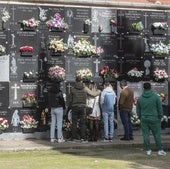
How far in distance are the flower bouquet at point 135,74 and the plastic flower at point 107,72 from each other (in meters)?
0.51

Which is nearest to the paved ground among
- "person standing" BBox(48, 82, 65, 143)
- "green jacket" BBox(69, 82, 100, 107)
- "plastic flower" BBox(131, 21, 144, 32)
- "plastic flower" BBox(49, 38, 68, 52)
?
"person standing" BBox(48, 82, 65, 143)

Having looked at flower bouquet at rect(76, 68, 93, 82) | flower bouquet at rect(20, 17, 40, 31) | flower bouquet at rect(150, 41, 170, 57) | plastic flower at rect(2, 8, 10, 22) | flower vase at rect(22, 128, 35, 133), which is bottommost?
flower vase at rect(22, 128, 35, 133)

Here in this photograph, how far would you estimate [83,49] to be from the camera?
61.3 feet

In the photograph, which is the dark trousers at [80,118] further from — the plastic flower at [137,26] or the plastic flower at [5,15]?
the plastic flower at [137,26]

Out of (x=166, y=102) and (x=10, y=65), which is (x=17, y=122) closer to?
(x=10, y=65)

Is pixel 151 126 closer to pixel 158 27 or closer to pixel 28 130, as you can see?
pixel 28 130

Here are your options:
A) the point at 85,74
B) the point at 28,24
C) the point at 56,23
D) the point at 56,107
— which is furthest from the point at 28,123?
the point at 56,23

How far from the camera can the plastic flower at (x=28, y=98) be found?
59.3 feet

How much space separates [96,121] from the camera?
17875 mm

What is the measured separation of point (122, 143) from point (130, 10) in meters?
4.94

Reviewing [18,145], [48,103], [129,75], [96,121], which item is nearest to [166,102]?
[129,75]

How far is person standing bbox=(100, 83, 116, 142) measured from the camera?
17.7 m

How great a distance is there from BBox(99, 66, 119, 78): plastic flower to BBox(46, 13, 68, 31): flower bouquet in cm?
191

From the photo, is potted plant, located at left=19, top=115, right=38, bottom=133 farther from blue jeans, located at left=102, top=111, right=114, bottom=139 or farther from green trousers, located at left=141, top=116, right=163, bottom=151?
green trousers, located at left=141, top=116, right=163, bottom=151
